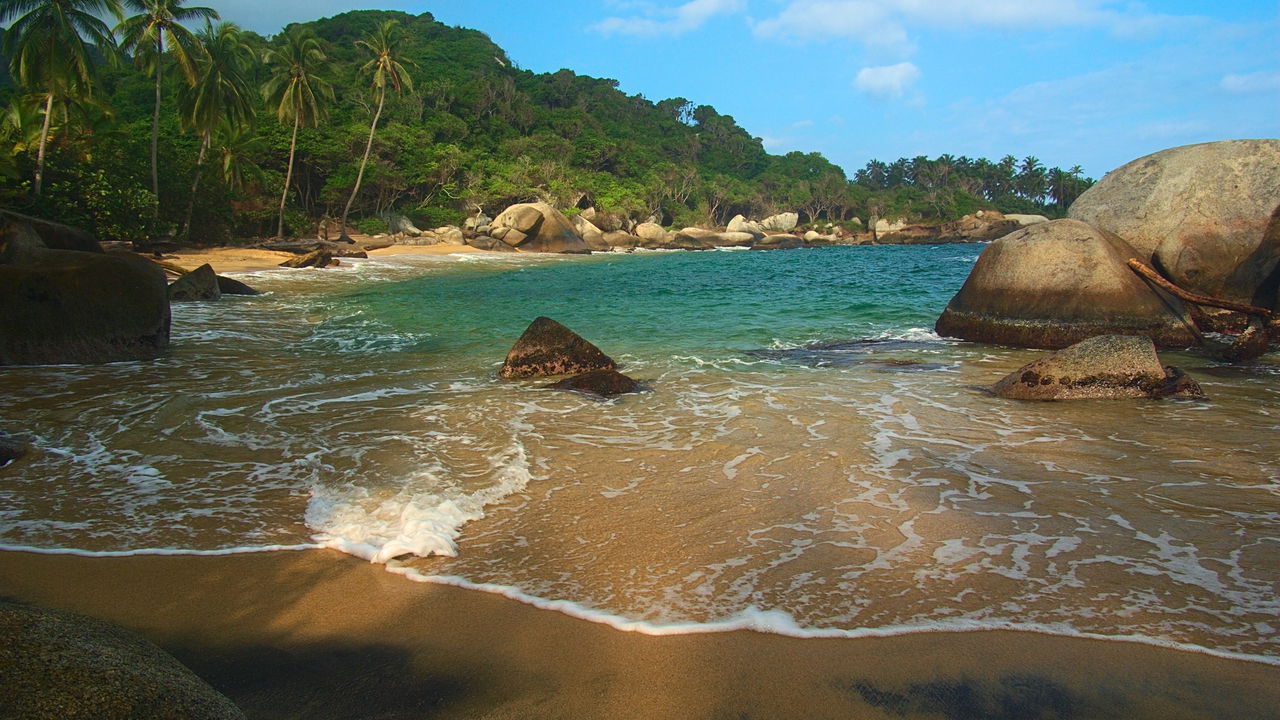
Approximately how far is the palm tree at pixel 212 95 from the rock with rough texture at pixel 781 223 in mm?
65539

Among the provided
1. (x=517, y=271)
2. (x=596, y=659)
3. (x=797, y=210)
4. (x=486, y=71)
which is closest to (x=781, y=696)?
(x=596, y=659)

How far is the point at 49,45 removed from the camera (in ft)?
70.5

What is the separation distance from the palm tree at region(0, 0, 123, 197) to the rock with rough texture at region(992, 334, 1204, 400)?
27.0 meters

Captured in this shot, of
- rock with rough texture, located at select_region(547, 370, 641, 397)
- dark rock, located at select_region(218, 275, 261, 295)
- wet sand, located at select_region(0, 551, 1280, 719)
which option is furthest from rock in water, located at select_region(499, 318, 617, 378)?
dark rock, located at select_region(218, 275, 261, 295)

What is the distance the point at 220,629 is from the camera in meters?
2.92

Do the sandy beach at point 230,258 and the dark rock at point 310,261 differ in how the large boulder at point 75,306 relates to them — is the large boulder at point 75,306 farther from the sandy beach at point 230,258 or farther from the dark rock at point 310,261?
the dark rock at point 310,261

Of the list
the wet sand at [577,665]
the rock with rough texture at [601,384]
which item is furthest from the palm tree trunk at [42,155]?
the wet sand at [577,665]

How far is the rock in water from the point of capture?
843 centimetres

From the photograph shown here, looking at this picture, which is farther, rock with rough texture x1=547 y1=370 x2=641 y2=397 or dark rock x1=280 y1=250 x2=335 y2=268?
dark rock x1=280 y1=250 x2=335 y2=268

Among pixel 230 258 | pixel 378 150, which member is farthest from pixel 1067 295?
pixel 378 150

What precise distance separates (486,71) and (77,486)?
9083 centimetres

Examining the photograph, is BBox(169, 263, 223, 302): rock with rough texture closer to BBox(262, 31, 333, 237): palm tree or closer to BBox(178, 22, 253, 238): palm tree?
BBox(178, 22, 253, 238): palm tree

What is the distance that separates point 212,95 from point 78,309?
85.6 ft

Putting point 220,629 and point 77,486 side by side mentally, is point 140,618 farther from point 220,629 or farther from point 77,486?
point 77,486
